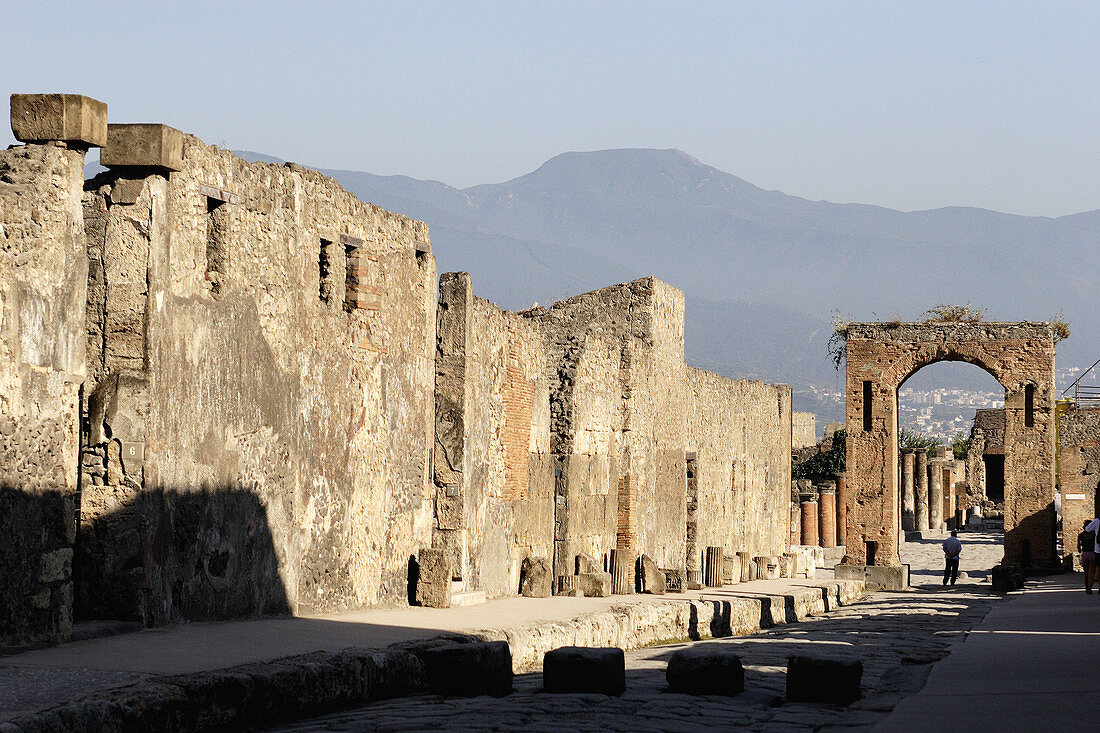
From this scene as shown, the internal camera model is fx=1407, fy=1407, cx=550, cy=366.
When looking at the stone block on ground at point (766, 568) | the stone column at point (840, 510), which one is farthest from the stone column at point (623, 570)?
the stone column at point (840, 510)

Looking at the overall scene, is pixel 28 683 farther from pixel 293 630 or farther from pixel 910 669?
pixel 910 669

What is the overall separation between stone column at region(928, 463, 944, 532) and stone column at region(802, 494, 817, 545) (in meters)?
15.4

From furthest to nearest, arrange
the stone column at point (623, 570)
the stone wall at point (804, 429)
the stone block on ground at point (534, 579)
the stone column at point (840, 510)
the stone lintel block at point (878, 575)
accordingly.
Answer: the stone wall at point (804, 429)
the stone column at point (840, 510)
the stone lintel block at point (878, 575)
the stone column at point (623, 570)
the stone block on ground at point (534, 579)

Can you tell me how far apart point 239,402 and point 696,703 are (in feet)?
12.4

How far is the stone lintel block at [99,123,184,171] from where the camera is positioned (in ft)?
27.2

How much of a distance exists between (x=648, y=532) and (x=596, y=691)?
37.0 ft

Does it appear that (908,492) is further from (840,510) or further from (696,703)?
(696,703)

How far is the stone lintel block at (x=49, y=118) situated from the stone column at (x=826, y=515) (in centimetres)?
3182

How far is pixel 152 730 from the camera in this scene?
5.66m

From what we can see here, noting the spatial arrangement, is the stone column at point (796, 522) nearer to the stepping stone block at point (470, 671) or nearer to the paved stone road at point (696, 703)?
the paved stone road at point (696, 703)

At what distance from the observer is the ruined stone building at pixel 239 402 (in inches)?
298

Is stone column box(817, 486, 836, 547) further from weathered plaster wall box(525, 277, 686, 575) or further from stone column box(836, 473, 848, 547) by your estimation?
weathered plaster wall box(525, 277, 686, 575)

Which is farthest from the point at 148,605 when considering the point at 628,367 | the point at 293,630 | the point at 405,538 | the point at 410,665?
the point at 628,367

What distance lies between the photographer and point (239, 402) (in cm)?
919
